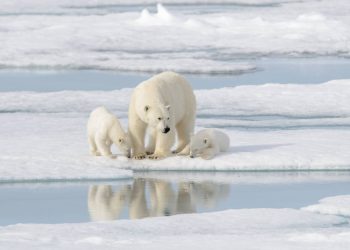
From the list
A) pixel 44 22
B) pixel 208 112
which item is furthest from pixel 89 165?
pixel 44 22

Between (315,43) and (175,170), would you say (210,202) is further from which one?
(315,43)

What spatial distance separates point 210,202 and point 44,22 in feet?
51.9

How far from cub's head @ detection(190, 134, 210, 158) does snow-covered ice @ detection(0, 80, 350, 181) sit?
9 cm

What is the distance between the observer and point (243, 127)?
11.0m

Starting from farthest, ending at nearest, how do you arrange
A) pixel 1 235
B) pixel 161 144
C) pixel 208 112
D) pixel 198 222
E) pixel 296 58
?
pixel 296 58, pixel 208 112, pixel 161 144, pixel 198 222, pixel 1 235

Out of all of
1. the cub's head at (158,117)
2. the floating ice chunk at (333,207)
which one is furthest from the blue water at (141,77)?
the floating ice chunk at (333,207)

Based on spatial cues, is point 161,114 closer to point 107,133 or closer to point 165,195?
point 107,133

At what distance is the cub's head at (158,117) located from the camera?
8391mm

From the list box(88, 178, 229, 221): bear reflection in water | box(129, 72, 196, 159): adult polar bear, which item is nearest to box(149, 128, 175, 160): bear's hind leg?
box(129, 72, 196, 159): adult polar bear

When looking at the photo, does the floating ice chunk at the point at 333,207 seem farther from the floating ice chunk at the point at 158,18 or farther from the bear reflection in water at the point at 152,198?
the floating ice chunk at the point at 158,18

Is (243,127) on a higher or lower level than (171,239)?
higher

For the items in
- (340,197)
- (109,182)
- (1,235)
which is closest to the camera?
(1,235)

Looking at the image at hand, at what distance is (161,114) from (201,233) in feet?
6.91

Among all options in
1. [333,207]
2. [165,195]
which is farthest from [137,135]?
[333,207]
